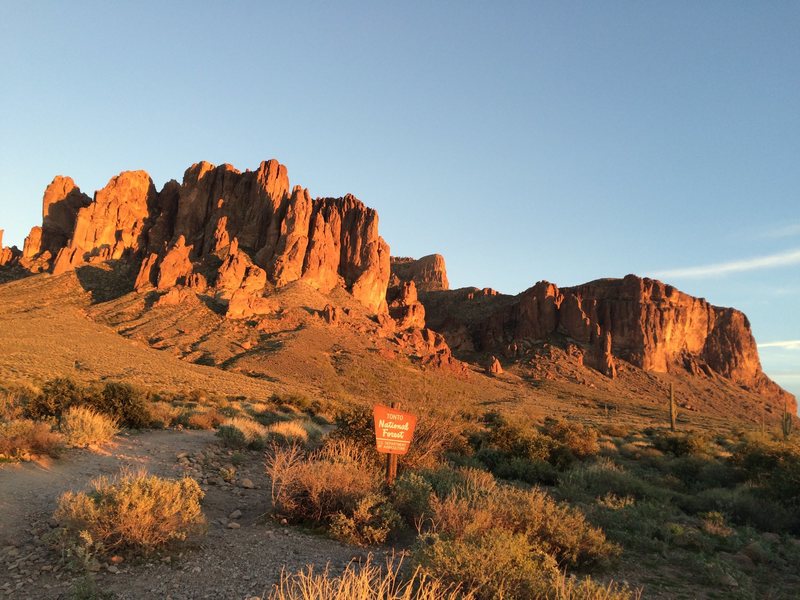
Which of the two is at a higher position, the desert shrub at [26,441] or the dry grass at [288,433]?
the desert shrub at [26,441]

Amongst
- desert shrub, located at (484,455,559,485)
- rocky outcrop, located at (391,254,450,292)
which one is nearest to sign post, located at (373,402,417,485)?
desert shrub, located at (484,455,559,485)

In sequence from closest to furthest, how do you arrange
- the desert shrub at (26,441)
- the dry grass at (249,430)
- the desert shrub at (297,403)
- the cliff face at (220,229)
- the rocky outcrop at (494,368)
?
1. the desert shrub at (26,441)
2. the dry grass at (249,430)
3. the desert shrub at (297,403)
4. the rocky outcrop at (494,368)
5. the cliff face at (220,229)

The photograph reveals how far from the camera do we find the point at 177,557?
232 inches

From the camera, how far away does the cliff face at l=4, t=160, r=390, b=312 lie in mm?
83875

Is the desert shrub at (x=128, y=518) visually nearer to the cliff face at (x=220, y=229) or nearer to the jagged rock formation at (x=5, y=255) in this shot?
the cliff face at (x=220, y=229)

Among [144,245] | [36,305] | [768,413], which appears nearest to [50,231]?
[144,245]

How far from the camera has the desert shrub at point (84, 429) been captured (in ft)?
37.3

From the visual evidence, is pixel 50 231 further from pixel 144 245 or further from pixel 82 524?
pixel 82 524

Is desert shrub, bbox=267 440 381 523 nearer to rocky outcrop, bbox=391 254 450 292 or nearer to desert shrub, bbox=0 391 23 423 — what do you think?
desert shrub, bbox=0 391 23 423

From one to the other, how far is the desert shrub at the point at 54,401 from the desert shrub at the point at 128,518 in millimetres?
9128

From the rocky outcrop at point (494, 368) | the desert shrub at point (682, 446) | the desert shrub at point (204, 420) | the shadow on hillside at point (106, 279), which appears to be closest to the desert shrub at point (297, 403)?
the desert shrub at point (204, 420)

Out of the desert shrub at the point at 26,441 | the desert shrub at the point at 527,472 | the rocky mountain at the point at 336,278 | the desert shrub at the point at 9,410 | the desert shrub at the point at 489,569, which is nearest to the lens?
the desert shrub at the point at 489,569

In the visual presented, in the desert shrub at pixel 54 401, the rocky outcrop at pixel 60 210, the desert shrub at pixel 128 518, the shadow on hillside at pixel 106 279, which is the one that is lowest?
the desert shrub at pixel 128 518

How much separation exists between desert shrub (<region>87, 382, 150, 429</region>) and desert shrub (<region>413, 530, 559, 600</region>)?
12.6 m
